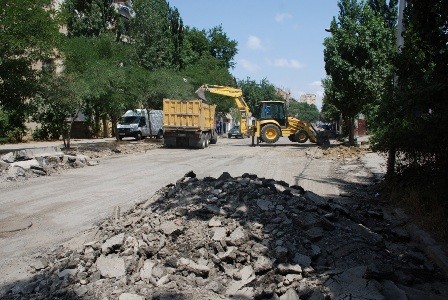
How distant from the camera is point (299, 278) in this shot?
14.4 feet

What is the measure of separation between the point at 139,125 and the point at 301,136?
46.8 ft

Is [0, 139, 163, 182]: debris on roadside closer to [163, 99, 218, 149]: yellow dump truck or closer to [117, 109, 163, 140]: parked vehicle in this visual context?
[163, 99, 218, 149]: yellow dump truck

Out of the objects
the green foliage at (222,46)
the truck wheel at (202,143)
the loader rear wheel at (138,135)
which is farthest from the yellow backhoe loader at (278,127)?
the green foliage at (222,46)

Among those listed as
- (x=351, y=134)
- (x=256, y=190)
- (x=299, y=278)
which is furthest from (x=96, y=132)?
(x=299, y=278)

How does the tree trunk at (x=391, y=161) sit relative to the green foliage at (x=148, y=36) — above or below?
below

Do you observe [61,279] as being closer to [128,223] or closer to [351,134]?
[128,223]

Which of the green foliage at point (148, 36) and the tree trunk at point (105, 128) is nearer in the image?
the green foliage at point (148, 36)

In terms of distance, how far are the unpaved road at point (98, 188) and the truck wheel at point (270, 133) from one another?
6.66 metres

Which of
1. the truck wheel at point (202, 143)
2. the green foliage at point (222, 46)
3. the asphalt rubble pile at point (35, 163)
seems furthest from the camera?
the green foliage at point (222, 46)

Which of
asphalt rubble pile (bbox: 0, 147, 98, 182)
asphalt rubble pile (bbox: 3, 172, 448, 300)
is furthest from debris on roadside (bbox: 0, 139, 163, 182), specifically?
asphalt rubble pile (bbox: 3, 172, 448, 300)

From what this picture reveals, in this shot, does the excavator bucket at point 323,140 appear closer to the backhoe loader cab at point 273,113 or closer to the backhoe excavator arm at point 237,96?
the backhoe loader cab at point 273,113

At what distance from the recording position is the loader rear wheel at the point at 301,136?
89.7ft

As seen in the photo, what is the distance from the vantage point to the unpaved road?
6602mm

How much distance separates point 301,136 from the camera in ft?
90.1
